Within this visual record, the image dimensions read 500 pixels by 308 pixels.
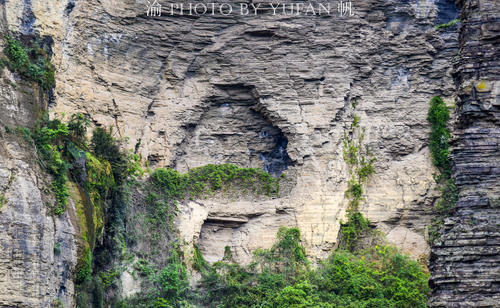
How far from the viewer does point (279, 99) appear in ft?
114

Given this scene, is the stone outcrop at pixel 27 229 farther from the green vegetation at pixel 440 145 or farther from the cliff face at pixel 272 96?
the green vegetation at pixel 440 145

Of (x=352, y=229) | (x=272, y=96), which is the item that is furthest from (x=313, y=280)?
(x=272, y=96)

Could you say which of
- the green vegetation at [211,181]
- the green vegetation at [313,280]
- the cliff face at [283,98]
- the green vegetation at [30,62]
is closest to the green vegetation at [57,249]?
the green vegetation at [30,62]

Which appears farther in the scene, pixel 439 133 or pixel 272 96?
pixel 272 96

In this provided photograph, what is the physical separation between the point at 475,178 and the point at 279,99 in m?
13.6

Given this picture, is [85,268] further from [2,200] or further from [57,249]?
[2,200]

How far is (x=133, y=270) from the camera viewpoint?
1202 inches

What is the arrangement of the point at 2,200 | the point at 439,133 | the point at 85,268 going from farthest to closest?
the point at 439,133
the point at 85,268
the point at 2,200

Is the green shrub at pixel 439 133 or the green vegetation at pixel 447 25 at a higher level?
the green vegetation at pixel 447 25

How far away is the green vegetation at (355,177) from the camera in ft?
109

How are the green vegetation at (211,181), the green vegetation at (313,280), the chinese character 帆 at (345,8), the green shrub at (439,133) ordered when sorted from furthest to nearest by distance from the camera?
the chinese character 帆 at (345,8), the green shrub at (439,133), the green vegetation at (211,181), the green vegetation at (313,280)

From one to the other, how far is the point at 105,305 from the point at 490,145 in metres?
11.6

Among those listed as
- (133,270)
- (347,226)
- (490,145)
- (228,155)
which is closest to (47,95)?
(133,270)

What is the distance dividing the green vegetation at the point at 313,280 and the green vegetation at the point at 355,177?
91 cm
